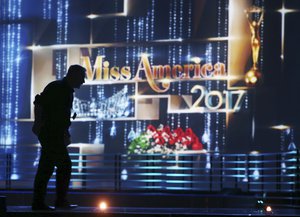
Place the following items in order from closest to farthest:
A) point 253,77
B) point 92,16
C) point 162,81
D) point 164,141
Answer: point 253,77 → point 164,141 → point 162,81 → point 92,16

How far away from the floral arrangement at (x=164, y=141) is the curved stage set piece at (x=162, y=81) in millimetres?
24

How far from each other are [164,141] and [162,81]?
1.48 m

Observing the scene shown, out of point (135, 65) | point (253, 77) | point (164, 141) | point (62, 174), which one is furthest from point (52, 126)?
point (135, 65)

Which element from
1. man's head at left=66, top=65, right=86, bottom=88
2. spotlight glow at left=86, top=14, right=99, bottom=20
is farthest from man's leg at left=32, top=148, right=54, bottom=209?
spotlight glow at left=86, top=14, right=99, bottom=20

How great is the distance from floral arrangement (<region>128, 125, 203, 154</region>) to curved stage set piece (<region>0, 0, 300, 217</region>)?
0.02 metres

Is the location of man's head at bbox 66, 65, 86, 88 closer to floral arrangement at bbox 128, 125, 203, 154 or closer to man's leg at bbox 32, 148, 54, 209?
man's leg at bbox 32, 148, 54, 209

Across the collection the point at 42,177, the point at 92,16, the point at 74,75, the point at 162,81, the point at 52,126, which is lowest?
the point at 42,177

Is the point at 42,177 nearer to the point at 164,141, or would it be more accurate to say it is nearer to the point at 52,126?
the point at 52,126

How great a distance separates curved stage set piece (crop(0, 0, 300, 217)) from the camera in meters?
17.6

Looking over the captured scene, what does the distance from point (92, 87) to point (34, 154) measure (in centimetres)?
227

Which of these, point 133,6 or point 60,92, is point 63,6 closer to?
point 133,6

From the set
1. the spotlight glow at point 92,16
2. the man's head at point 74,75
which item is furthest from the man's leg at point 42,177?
the spotlight glow at point 92,16

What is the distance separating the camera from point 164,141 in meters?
18.5

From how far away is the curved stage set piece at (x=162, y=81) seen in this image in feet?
57.8
